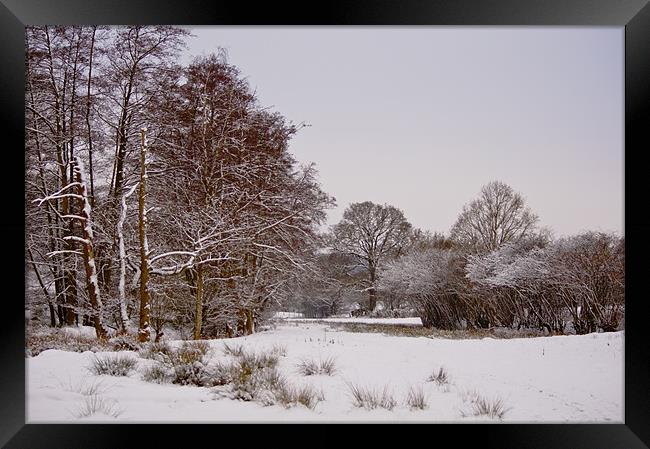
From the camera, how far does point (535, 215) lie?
349 centimetres

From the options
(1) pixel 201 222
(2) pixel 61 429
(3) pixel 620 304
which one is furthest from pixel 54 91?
(3) pixel 620 304

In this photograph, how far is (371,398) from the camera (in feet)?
10.4

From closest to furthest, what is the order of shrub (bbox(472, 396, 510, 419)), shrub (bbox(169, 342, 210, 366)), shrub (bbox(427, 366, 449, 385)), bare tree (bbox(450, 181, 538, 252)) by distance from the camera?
1. shrub (bbox(472, 396, 510, 419))
2. shrub (bbox(427, 366, 449, 385))
3. shrub (bbox(169, 342, 210, 366))
4. bare tree (bbox(450, 181, 538, 252))

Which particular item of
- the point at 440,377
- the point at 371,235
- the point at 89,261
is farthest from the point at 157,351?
the point at 440,377

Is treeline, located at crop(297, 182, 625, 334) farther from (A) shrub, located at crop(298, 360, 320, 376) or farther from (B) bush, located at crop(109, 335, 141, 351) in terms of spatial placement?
(B) bush, located at crop(109, 335, 141, 351)

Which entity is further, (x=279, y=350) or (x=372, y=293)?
(x=372, y=293)

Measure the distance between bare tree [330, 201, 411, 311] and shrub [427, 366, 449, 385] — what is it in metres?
0.86

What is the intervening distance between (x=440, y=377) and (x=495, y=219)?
4.46 feet

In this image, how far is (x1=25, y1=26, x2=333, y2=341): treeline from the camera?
3.47 meters

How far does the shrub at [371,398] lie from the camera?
3141 millimetres

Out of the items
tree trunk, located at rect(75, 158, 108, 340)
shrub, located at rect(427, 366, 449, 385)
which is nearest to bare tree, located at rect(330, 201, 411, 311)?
shrub, located at rect(427, 366, 449, 385)

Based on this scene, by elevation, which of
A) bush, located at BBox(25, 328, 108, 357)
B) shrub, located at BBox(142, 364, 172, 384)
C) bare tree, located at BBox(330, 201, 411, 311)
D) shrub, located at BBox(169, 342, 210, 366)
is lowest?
shrub, located at BBox(142, 364, 172, 384)

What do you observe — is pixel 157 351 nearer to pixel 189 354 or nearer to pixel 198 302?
pixel 189 354
